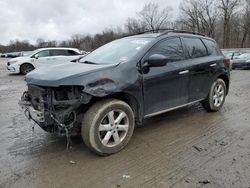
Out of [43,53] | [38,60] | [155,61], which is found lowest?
[155,61]

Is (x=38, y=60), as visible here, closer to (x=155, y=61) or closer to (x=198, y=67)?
(x=198, y=67)

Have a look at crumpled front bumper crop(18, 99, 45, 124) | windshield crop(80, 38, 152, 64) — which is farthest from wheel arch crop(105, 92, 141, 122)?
crumpled front bumper crop(18, 99, 45, 124)

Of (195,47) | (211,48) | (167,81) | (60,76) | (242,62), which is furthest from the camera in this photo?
(242,62)

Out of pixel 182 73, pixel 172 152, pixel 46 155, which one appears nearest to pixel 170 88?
pixel 182 73

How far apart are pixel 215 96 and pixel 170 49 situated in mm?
1823

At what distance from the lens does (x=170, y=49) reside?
180 inches

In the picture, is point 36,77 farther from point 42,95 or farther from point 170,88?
point 170,88

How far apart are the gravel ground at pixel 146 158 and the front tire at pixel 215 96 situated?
52cm

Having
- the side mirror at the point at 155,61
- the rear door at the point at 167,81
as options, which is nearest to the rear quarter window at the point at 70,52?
the rear door at the point at 167,81

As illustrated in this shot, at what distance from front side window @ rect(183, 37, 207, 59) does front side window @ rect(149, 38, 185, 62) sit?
0.26m

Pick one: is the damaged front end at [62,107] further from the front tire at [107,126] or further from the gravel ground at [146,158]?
the gravel ground at [146,158]

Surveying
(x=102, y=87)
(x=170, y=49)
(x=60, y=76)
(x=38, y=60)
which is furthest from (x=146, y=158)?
(x=38, y=60)

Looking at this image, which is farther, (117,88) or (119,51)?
(119,51)

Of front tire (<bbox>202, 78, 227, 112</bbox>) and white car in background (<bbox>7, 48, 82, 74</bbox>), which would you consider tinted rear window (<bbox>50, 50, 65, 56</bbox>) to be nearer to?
white car in background (<bbox>7, 48, 82, 74</bbox>)
